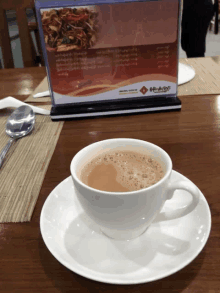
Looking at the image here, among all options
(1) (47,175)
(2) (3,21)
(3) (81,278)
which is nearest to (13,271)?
(3) (81,278)

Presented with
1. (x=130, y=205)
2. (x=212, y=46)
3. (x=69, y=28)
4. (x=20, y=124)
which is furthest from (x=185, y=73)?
(x=212, y=46)

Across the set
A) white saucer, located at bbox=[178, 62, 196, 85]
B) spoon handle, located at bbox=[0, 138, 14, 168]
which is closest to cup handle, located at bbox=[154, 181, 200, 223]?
spoon handle, located at bbox=[0, 138, 14, 168]

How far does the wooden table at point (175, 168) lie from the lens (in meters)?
0.34

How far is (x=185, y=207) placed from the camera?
0.38m

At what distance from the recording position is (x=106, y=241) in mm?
389

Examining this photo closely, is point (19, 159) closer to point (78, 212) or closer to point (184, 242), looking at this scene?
point (78, 212)

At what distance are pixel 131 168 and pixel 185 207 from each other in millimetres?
109

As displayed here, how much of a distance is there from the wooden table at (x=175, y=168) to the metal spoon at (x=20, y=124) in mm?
100

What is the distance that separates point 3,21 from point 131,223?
1.48 m

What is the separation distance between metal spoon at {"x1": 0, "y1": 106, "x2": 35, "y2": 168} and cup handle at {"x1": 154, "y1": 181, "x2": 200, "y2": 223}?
1.41 feet

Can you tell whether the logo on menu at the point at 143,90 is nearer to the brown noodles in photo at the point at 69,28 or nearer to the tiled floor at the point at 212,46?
the brown noodles in photo at the point at 69,28

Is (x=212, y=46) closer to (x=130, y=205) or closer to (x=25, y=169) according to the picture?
(x=25, y=169)

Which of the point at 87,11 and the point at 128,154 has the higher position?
the point at 87,11

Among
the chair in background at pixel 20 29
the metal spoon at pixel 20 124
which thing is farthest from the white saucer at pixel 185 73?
the chair in background at pixel 20 29
